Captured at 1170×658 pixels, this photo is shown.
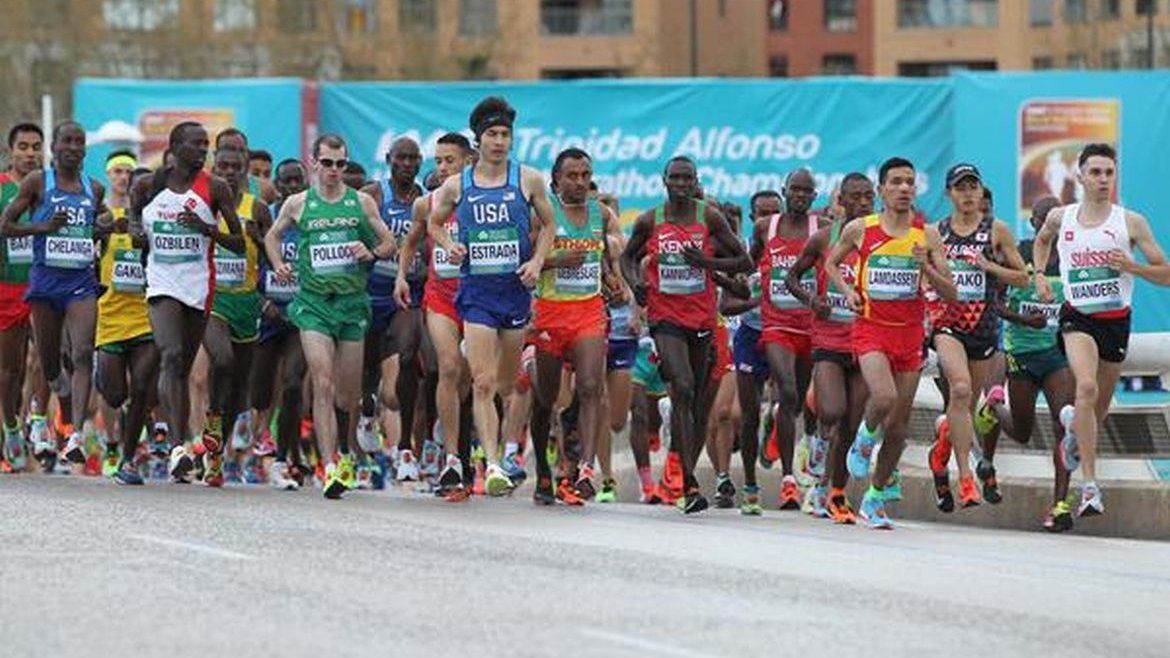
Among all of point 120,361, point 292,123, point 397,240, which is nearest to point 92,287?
point 120,361

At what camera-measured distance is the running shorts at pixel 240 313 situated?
73.3 feet

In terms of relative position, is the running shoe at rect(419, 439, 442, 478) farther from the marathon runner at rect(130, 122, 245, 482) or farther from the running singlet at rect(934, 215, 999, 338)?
the running singlet at rect(934, 215, 999, 338)

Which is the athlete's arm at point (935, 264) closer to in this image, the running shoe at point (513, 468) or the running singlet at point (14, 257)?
the running shoe at point (513, 468)

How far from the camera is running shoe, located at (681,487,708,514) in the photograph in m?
20.8

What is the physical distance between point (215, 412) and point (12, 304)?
199 cm

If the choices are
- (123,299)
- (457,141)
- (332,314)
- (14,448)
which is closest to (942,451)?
(457,141)

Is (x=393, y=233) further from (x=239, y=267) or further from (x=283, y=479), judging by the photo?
(x=283, y=479)

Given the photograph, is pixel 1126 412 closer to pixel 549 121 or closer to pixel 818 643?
pixel 818 643

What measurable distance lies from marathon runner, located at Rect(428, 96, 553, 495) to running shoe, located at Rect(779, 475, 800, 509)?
9.89 ft

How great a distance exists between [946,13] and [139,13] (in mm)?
21851

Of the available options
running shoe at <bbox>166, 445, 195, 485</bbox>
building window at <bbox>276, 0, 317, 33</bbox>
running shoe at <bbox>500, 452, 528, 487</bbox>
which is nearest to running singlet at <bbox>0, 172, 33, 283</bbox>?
running shoe at <bbox>166, 445, 195, 485</bbox>

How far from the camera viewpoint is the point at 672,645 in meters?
13.3

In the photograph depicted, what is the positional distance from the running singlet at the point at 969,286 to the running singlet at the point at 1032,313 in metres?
0.50

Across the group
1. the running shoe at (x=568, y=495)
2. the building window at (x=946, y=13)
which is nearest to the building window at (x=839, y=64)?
the building window at (x=946, y=13)
